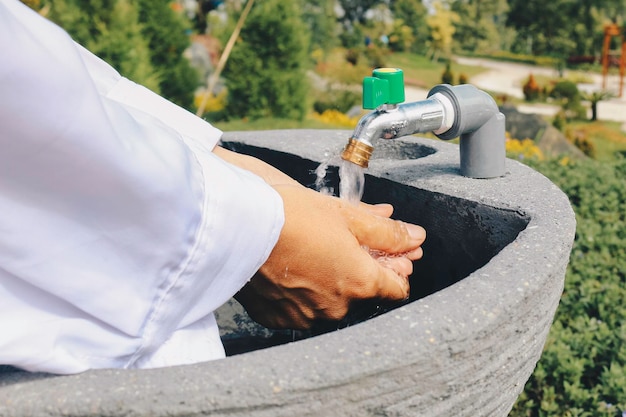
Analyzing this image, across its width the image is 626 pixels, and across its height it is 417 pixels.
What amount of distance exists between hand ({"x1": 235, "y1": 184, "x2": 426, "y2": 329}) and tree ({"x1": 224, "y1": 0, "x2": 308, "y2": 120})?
653 centimetres

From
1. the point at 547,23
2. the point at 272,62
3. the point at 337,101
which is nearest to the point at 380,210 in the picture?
the point at 272,62

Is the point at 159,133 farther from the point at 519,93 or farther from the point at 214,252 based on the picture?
the point at 519,93

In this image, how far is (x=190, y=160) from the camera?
3.08 ft

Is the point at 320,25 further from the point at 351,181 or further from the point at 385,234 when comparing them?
the point at 385,234

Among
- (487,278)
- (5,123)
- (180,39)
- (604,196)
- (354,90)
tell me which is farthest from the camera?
(354,90)

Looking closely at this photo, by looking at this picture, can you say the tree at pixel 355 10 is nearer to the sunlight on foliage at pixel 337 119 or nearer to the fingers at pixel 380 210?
the sunlight on foliage at pixel 337 119

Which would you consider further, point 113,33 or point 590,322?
point 113,33

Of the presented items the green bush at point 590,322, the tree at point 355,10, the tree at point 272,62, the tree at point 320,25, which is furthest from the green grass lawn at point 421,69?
the green bush at point 590,322

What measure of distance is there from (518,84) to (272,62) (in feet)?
31.3

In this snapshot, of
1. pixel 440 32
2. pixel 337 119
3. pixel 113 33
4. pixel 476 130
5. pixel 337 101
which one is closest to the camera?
pixel 476 130

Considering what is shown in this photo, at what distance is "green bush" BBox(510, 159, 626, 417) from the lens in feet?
6.61

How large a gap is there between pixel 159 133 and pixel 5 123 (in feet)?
0.66

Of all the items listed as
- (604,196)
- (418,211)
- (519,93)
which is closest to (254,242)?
(418,211)

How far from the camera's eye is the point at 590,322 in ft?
7.58
